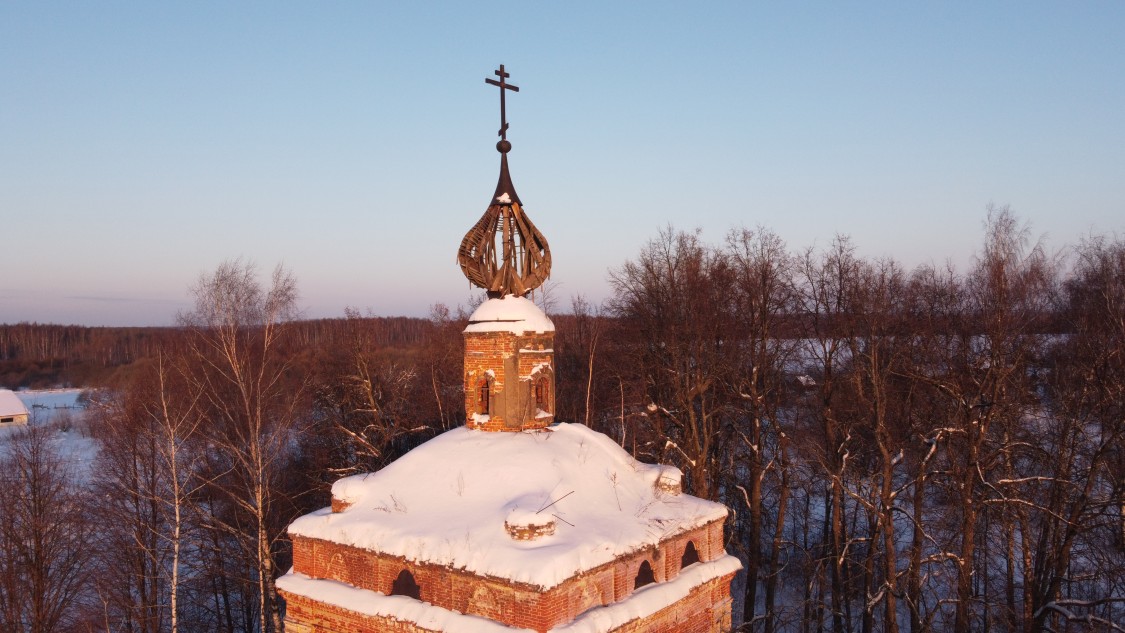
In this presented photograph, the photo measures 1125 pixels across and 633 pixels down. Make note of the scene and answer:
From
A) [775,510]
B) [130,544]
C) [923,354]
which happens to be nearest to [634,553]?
[923,354]

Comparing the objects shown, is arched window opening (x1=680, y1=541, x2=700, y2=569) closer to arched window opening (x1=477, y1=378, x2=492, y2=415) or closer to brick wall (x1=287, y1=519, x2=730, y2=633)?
brick wall (x1=287, y1=519, x2=730, y2=633)

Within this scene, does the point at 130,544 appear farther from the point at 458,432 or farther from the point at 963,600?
the point at 963,600

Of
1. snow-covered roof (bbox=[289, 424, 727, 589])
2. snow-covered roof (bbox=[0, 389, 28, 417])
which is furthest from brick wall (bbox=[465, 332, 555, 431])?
snow-covered roof (bbox=[0, 389, 28, 417])

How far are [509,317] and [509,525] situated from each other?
3.77 m

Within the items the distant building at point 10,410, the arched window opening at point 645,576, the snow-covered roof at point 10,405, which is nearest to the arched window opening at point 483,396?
the arched window opening at point 645,576

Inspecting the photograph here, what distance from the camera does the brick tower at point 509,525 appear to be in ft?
24.5

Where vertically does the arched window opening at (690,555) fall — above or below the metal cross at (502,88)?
below

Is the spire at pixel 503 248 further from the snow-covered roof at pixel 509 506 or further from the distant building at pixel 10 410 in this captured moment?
the distant building at pixel 10 410

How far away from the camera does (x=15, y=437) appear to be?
656 inches

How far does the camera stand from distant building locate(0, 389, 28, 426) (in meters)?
36.3

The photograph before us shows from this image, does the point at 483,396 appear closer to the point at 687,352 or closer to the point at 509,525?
the point at 509,525

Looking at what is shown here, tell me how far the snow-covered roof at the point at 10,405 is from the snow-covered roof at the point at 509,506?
125ft

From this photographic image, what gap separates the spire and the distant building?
36.9 metres

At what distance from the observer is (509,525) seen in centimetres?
762
